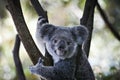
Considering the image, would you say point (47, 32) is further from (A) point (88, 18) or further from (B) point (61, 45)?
(A) point (88, 18)

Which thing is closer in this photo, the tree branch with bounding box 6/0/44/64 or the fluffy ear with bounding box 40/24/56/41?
the tree branch with bounding box 6/0/44/64

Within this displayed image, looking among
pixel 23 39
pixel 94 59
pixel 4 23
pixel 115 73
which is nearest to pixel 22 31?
pixel 23 39

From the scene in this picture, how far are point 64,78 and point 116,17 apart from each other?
13.2ft

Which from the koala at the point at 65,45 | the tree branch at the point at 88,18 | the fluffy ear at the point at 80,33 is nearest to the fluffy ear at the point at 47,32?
the koala at the point at 65,45

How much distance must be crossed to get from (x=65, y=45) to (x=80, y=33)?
22 centimetres

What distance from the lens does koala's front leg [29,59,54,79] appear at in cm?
335

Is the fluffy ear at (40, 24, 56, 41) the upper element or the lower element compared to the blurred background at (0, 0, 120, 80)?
upper

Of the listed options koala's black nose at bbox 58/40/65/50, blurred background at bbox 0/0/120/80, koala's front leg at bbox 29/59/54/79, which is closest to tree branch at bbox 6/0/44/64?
koala's front leg at bbox 29/59/54/79

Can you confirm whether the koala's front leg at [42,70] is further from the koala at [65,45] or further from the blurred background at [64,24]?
the blurred background at [64,24]

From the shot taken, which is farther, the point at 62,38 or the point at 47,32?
the point at 47,32

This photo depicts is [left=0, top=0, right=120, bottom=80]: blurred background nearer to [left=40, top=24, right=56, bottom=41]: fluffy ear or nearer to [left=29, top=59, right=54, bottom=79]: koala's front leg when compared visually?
[left=40, top=24, right=56, bottom=41]: fluffy ear

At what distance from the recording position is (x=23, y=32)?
11.1 feet

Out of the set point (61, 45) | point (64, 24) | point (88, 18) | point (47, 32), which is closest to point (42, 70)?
point (61, 45)

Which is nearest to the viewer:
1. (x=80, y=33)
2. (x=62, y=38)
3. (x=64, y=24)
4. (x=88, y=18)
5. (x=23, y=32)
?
(x=23, y=32)
